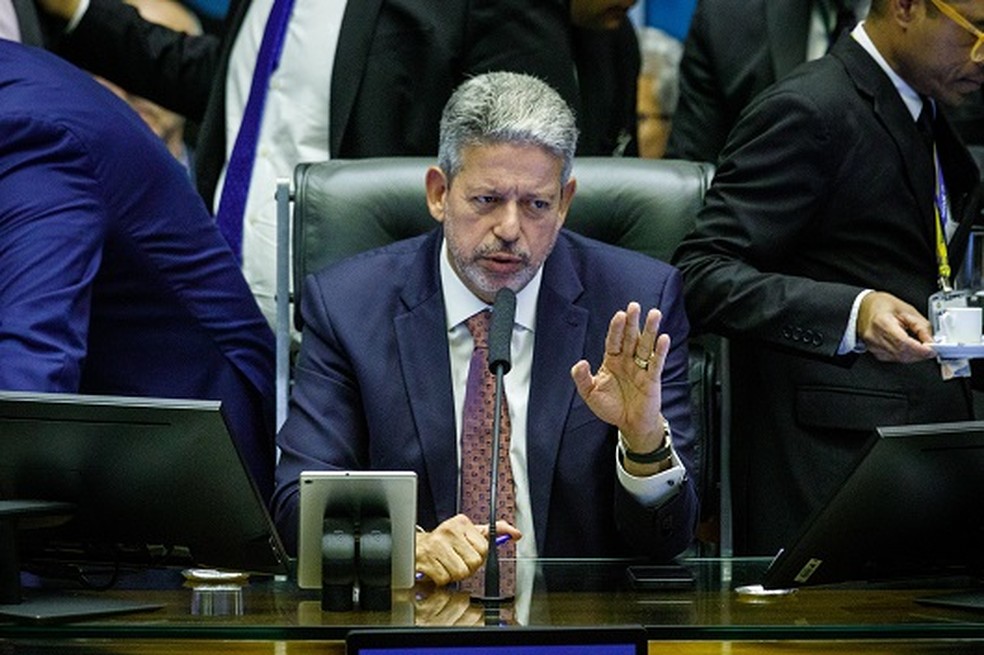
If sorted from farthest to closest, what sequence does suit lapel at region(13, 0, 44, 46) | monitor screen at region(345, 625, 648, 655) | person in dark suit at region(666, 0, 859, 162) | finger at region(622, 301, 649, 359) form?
person in dark suit at region(666, 0, 859, 162)
suit lapel at region(13, 0, 44, 46)
finger at region(622, 301, 649, 359)
monitor screen at region(345, 625, 648, 655)

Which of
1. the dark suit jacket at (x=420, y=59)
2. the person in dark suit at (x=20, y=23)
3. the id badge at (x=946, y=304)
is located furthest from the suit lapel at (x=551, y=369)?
the person in dark suit at (x=20, y=23)

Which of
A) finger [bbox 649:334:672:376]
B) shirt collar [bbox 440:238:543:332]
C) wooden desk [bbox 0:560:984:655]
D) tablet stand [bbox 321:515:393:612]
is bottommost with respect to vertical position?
wooden desk [bbox 0:560:984:655]

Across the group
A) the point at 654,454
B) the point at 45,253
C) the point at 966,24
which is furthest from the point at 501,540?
the point at 966,24

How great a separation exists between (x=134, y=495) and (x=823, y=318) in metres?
1.53

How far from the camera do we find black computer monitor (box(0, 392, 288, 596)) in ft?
8.11

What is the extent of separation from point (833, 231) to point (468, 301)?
784 mm

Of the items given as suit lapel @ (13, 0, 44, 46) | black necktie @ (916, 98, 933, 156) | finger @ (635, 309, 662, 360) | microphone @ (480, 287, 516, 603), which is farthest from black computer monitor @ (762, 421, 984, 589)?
suit lapel @ (13, 0, 44, 46)

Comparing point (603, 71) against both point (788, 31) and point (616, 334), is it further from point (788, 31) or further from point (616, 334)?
point (616, 334)

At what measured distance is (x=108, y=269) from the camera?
11.6 feet

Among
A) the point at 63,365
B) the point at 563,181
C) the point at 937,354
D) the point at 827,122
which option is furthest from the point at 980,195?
the point at 63,365

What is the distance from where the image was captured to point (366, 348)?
3.44 meters

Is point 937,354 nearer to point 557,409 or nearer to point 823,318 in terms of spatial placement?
point 823,318

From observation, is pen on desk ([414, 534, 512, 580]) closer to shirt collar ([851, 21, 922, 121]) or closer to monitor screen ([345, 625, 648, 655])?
monitor screen ([345, 625, 648, 655])

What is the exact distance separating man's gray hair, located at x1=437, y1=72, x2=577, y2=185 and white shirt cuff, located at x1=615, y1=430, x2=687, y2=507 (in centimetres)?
62
